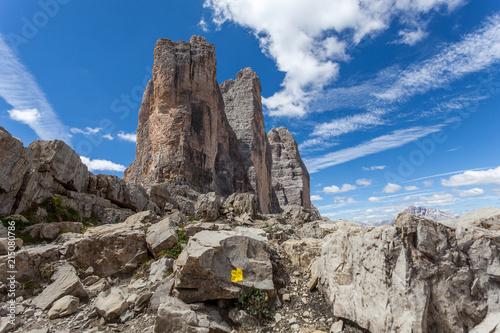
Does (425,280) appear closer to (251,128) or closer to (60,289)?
(60,289)

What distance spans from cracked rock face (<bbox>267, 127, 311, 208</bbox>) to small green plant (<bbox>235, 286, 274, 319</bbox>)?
79048mm

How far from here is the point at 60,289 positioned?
20.6 feet

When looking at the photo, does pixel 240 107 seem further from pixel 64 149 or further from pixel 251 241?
pixel 251 241

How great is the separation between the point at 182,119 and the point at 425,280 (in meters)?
41.5

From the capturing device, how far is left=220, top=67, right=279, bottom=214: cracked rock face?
63.0 meters

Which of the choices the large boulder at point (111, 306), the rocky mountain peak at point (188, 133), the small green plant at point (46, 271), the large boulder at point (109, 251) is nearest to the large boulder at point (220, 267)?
the large boulder at point (111, 306)

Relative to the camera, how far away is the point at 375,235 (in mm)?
4848

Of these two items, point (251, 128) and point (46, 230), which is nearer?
point (46, 230)

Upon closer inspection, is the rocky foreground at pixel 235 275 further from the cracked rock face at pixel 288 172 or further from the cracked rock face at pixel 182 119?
the cracked rock face at pixel 288 172

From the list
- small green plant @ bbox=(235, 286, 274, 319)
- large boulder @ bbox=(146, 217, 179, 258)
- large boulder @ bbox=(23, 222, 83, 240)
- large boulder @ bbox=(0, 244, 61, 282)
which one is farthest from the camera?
large boulder @ bbox=(23, 222, 83, 240)

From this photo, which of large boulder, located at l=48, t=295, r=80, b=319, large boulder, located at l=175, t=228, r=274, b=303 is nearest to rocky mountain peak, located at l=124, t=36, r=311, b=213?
large boulder, located at l=48, t=295, r=80, b=319

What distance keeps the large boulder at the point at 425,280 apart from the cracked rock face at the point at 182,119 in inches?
1380

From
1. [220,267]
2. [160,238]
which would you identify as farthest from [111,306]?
[220,267]

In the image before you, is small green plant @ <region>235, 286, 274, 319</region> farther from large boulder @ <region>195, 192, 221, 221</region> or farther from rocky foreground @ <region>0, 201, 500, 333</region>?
large boulder @ <region>195, 192, 221, 221</region>
